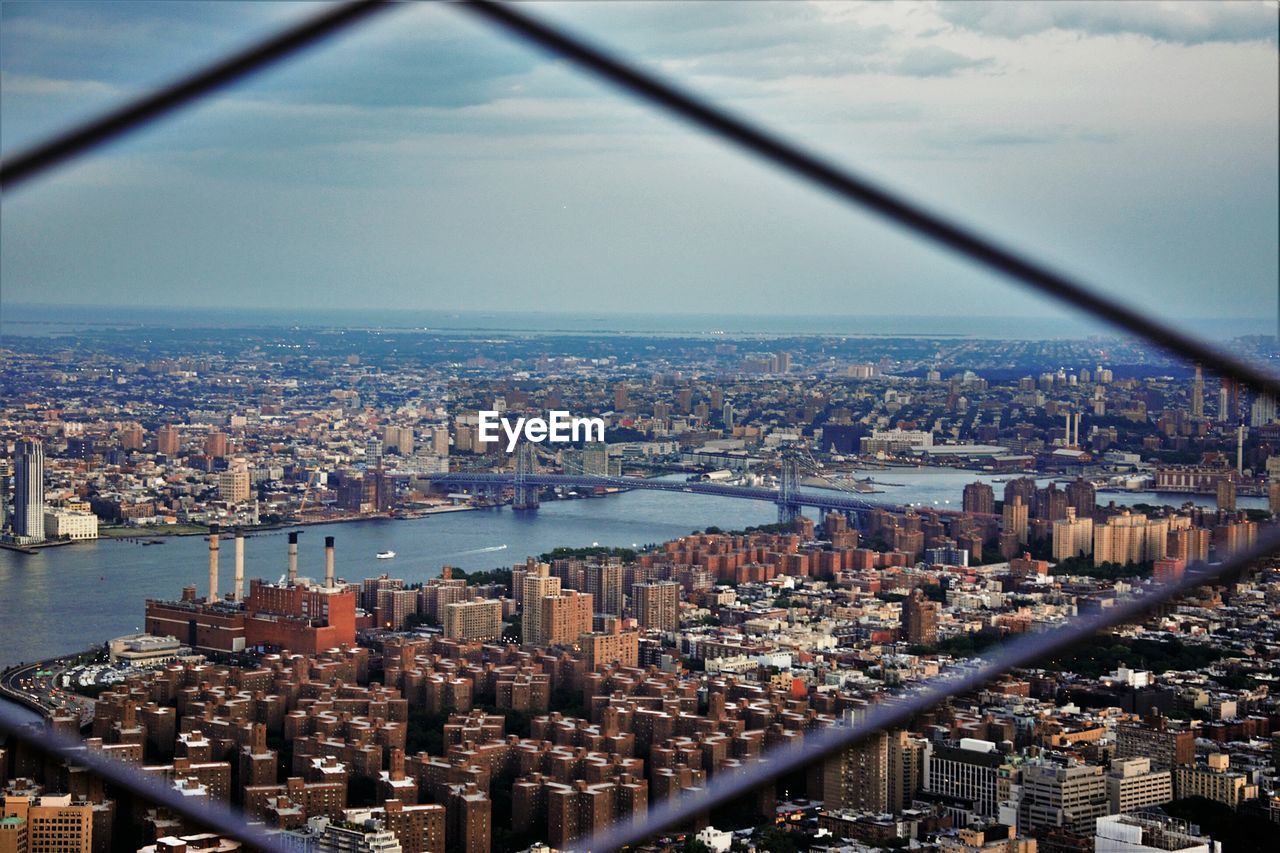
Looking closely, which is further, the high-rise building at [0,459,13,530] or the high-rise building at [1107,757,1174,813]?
the high-rise building at [0,459,13,530]

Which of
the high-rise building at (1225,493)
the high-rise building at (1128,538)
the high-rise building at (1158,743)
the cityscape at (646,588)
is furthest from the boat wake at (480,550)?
the high-rise building at (1158,743)

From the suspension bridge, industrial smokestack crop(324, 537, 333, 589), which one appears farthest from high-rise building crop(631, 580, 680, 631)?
the suspension bridge

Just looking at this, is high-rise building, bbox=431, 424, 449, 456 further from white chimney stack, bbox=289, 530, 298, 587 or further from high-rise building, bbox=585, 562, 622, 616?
high-rise building, bbox=585, 562, 622, 616

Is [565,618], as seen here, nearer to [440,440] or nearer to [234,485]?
[234,485]

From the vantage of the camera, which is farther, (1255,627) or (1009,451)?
(1009,451)

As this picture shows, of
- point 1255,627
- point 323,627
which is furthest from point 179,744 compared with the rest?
point 1255,627

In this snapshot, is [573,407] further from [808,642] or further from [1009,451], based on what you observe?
[808,642]

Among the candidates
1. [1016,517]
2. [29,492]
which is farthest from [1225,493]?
[29,492]
